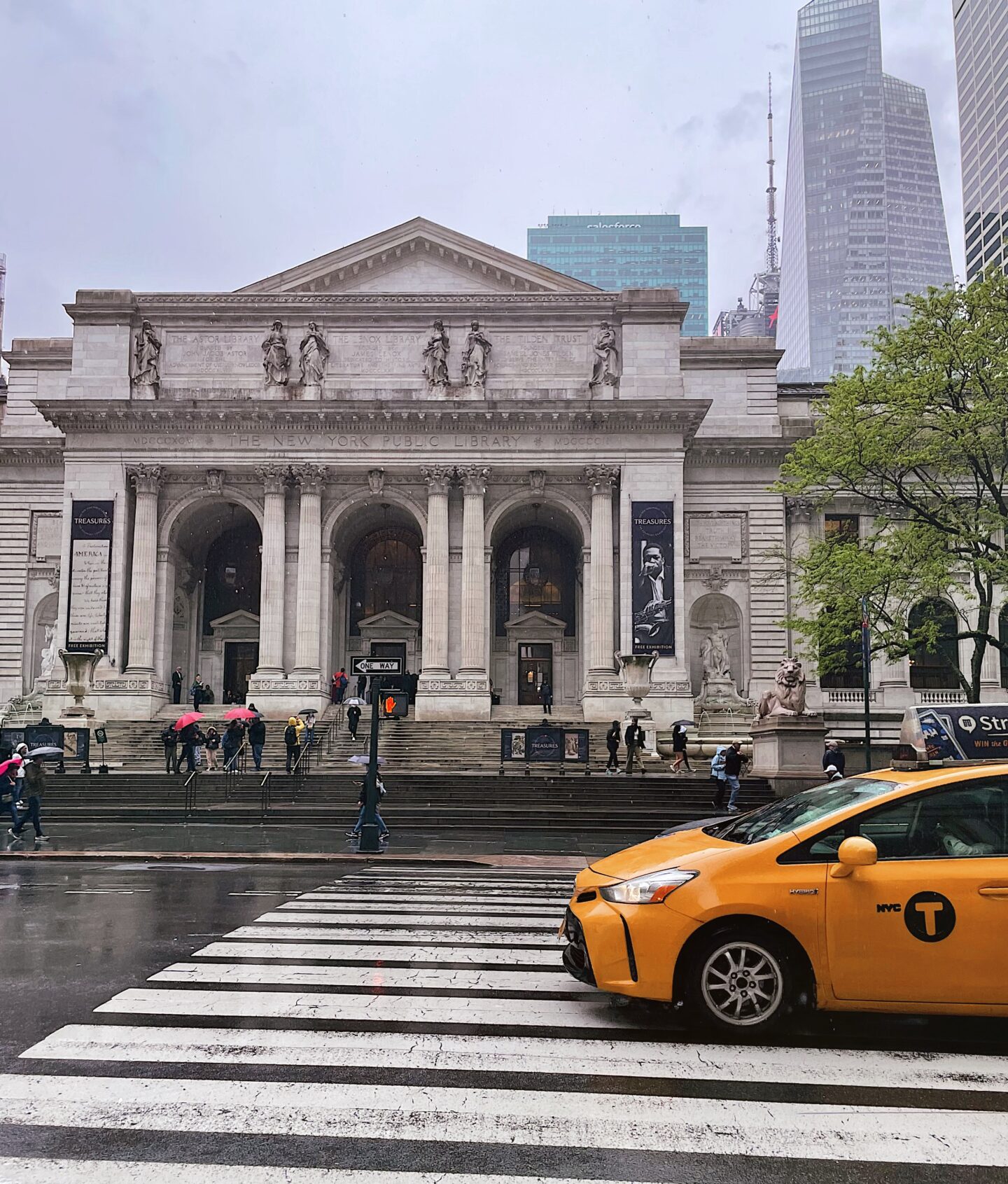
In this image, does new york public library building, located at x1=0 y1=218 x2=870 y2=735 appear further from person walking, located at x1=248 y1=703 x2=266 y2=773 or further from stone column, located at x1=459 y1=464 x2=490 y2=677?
person walking, located at x1=248 y1=703 x2=266 y2=773

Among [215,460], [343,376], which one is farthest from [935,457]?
[215,460]

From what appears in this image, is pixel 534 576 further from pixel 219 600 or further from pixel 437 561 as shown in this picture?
pixel 219 600

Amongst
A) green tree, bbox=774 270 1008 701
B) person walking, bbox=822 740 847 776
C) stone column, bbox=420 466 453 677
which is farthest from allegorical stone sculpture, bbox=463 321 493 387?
person walking, bbox=822 740 847 776

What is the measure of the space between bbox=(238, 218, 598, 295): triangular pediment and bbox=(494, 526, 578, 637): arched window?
36.8 ft

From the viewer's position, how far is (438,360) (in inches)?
1694

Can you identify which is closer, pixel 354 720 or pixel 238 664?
pixel 354 720

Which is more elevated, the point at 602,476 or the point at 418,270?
the point at 418,270

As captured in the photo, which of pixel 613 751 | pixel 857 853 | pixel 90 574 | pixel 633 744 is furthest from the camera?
pixel 90 574

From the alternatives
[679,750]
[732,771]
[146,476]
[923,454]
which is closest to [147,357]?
[146,476]

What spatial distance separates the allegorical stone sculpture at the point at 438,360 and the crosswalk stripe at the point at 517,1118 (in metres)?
39.1

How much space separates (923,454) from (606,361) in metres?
19.0

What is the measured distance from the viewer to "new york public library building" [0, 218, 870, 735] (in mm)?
41812

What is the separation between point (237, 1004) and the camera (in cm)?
713

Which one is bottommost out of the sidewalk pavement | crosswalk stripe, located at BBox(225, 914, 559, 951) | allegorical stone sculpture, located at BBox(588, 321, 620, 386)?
the sidewalk pavement
